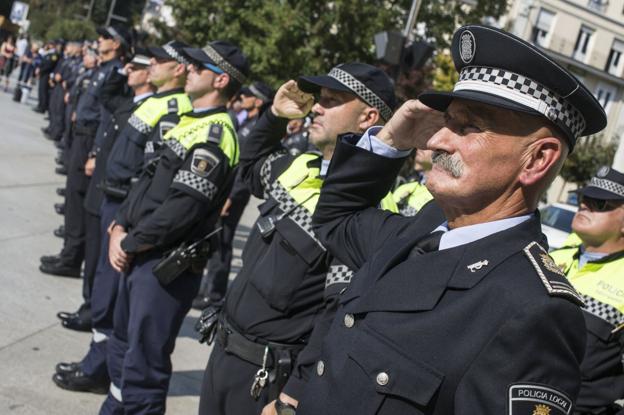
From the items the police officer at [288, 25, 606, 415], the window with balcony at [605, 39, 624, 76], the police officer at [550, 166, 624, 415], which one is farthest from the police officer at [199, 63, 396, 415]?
the window with balcony at [605, 39, 624, 76]

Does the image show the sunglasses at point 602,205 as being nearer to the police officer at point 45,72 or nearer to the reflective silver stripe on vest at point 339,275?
the reflective silver stripe on vest at point 339,275

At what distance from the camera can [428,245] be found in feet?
7.32

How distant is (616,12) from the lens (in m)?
47.8

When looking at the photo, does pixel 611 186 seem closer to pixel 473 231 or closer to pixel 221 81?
pixel 221 81

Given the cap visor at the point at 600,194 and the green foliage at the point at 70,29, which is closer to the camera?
the cap visor at the point at 600,194

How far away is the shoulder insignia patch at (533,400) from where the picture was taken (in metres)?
1.78

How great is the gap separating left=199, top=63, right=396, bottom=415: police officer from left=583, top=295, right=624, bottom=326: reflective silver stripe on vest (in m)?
1.57

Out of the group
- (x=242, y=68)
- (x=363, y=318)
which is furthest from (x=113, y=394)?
(x=363, y=318)

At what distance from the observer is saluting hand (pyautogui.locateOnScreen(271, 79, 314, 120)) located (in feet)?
12.8

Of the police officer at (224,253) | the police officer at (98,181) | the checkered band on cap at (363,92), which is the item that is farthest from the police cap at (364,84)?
the police officer at (224,253)

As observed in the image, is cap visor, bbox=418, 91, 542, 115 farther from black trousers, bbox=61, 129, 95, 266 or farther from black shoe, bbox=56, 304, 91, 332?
black trousers, bbox=61, 129, 95, 266

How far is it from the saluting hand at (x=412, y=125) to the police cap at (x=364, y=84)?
0.83m

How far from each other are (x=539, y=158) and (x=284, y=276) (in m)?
1.55

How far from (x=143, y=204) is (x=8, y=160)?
8.68m
